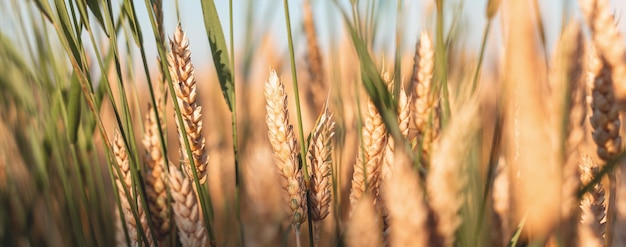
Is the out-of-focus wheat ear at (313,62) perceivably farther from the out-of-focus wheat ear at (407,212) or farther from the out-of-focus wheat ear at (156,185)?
the out-of-focus wheat ear at (407,212)

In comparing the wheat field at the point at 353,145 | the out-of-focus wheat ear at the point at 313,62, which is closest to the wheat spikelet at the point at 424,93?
the wheat field at the point at 353,145

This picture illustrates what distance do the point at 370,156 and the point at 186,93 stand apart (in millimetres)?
214

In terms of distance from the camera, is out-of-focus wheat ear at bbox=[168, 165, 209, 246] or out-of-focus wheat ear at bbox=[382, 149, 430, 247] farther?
out-of-focus wheat ear at bbox=[168, 165, 209, 246]

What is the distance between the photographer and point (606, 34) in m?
0.50

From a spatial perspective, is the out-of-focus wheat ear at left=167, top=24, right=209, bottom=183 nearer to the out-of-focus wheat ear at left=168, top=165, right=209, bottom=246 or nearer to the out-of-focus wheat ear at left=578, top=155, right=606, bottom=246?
the out-of-focus wheat ear at left=168, top=165, right=209, bottom=246

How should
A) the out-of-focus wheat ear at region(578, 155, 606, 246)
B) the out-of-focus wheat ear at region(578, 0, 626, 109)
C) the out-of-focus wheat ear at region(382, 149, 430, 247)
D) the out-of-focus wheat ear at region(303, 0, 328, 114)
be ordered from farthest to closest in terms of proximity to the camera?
1. the out-of-focus wheat ear at region(303, 0, 328, 114)
2. the out-of-focus wheat ear at region(578, 155, 606, 246)
3. the out-of-focus wheat ear at region(578, 0, 626, 109)
4. the out-of-focus wheat ear at region(382, 149, 430, 247)

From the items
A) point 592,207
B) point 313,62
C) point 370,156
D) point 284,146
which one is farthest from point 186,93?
point 313,62

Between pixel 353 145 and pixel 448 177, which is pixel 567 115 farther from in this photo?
pixel 353 145

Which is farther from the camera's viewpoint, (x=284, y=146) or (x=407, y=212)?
(x=284, y=146)

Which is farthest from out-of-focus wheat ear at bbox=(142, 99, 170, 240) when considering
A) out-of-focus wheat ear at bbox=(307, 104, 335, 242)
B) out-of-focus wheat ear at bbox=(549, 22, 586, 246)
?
out-of-focus wheat ear at bbox=(549, 22, 586, 246)

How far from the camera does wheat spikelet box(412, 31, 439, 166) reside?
67 cm

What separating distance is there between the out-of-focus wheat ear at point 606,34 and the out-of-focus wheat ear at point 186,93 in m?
0.36

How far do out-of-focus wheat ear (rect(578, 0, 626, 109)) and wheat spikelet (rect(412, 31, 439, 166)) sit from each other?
195 mm

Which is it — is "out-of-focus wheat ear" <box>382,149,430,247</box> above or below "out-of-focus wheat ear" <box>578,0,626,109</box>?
below
